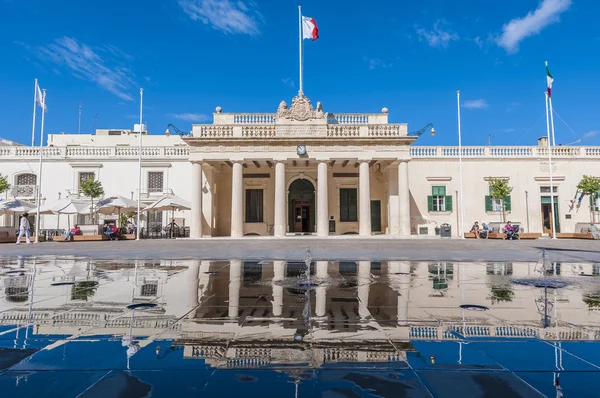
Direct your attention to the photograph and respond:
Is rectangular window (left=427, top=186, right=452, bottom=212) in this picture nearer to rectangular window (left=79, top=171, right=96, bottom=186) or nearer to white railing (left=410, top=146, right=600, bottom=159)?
white railing (left=410, top=146, right=600, bottom=159)

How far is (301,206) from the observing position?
30172 millimetres

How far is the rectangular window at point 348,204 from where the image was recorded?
29656 mm

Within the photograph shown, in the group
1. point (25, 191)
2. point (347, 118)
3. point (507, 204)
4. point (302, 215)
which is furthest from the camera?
point (25, 191)

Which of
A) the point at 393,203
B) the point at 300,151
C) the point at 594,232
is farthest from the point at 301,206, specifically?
the point at 594,232

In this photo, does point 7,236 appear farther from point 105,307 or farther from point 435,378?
point 435,378

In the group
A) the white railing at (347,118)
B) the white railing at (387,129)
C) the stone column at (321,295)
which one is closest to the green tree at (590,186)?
the white railing at (387,129)

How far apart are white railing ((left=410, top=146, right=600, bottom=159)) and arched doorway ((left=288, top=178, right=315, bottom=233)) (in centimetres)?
887

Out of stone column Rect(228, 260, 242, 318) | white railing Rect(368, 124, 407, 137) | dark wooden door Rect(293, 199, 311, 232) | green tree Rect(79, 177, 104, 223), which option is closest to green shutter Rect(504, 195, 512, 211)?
white railing Rect(368, 124, 407, 137)

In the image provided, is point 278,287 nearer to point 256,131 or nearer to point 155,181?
point 256,131

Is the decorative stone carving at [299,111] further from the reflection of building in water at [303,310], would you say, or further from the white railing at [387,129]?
the reflection of building in water at [303,310]

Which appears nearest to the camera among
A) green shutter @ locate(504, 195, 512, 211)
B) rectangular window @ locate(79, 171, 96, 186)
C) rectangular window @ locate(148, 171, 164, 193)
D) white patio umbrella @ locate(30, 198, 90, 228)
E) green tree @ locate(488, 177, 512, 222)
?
white patio umbrella @ locate(30, 198, 90, 228)

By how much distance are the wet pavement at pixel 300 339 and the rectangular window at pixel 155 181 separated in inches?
991

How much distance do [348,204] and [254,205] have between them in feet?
24.4

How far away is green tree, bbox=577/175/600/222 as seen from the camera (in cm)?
2828
